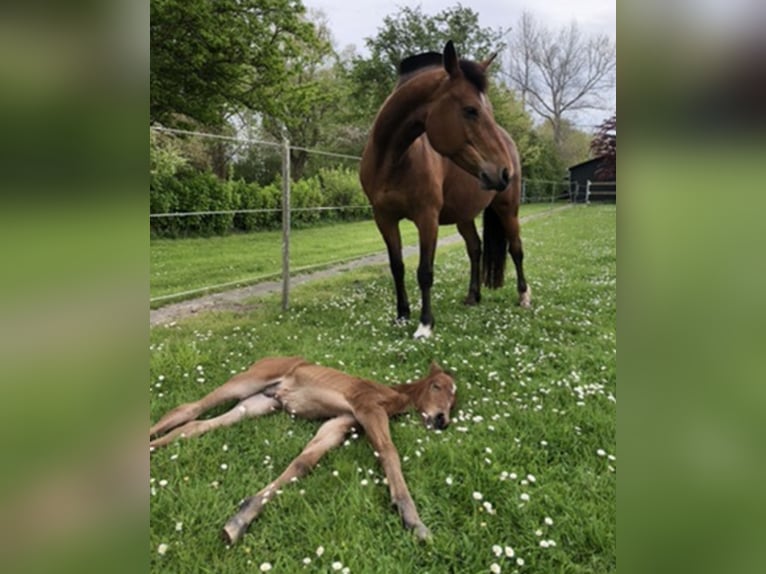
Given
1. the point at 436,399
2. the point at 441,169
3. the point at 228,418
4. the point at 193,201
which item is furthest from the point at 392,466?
the point at 193,201

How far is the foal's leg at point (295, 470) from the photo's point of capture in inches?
54.0

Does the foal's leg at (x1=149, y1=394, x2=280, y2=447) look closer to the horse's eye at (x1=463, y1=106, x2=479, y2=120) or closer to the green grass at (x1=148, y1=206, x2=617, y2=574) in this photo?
the green grass at (x1=148, y1=206, x2=617, y2=574)

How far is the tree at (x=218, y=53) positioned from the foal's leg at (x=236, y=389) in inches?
89.6

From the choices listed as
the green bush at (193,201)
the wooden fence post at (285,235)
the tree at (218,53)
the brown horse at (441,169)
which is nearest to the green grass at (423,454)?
the wooden fence post at (285,235)

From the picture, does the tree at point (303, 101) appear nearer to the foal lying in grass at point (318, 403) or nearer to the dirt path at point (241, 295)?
the dirt path at point (241, 295)

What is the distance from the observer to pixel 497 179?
2162 millimetres

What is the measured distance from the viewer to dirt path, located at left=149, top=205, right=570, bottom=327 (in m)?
3.00
